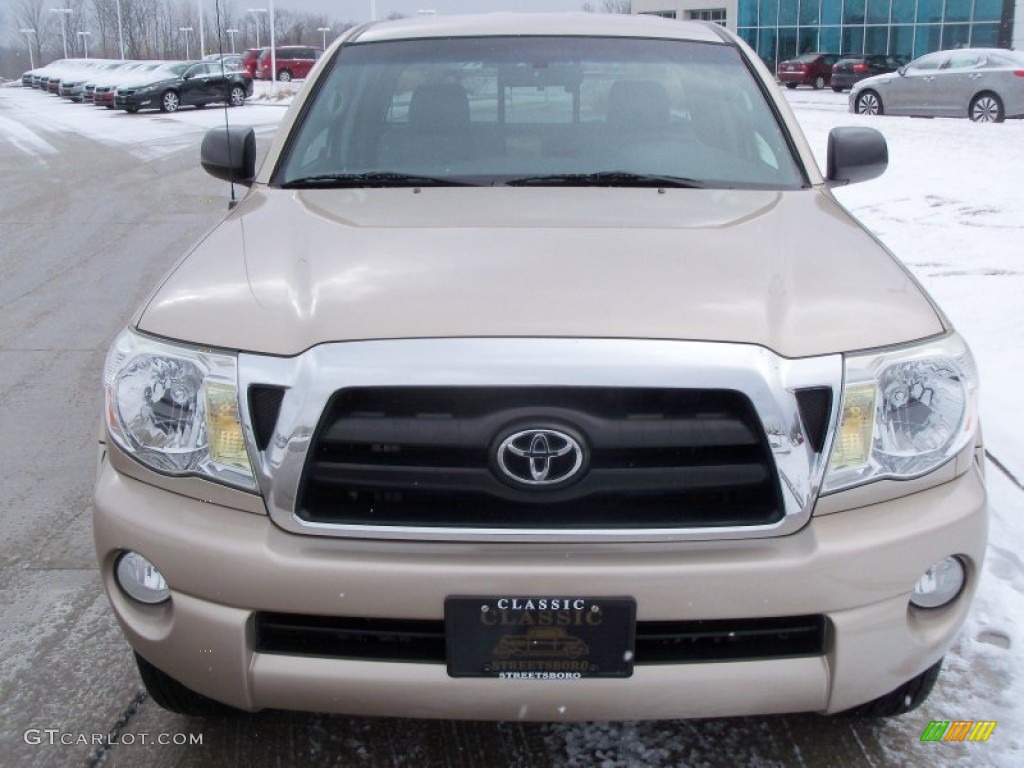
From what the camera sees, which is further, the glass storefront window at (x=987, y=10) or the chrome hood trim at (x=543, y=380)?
the glass storefront window at (x=987, y=10)

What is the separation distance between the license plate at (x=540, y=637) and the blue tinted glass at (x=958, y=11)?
4475 cm

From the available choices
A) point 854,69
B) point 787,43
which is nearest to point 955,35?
point 787,43

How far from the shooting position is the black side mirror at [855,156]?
3.60 meters

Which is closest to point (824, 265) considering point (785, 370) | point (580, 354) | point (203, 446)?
point (785, 370)

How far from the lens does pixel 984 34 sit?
4050 centimetres

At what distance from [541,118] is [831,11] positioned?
4531 centimetres

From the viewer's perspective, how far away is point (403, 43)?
3.83m

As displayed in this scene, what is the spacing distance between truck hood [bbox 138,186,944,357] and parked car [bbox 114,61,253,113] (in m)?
29.3

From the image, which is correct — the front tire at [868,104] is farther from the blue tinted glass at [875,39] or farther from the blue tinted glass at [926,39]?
the blue tinted glass at [875,39]

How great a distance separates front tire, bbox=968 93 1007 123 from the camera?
20.4 metres

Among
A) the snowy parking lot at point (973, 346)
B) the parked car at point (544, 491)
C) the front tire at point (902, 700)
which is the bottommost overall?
the snowy parking lot at point (973, 346)

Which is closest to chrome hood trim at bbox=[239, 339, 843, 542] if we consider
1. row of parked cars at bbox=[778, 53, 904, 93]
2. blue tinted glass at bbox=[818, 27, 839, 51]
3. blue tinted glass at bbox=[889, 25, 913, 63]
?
row of parked cars at bbox=[778, 53, 904, 93]

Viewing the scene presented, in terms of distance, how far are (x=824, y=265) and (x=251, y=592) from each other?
4.81ft

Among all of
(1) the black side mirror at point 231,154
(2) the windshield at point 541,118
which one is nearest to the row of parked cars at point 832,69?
(2) the windshield at point 541,118
